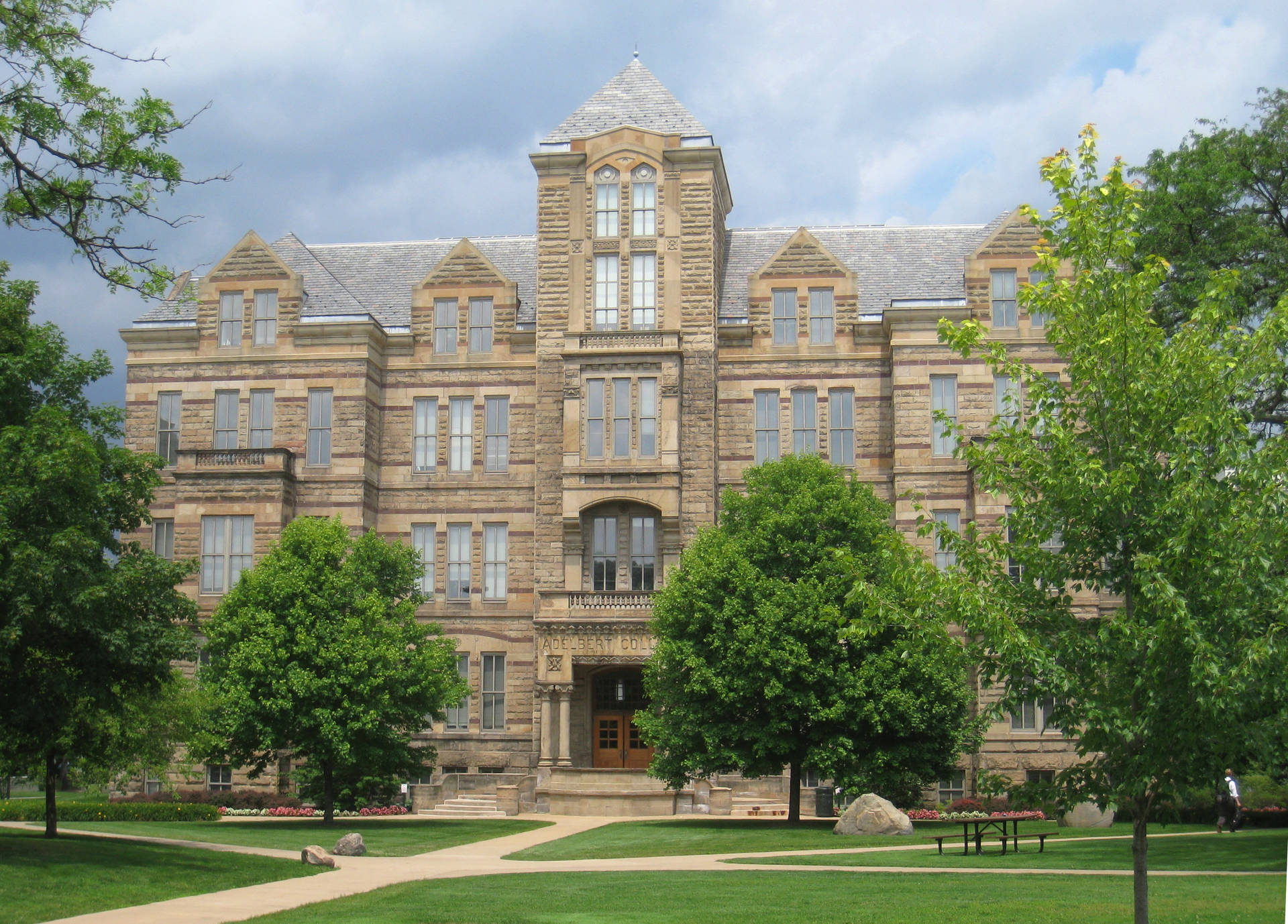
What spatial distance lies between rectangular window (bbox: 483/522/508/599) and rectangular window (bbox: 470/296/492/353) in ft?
21.7

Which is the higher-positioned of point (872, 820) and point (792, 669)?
point (792, 669)

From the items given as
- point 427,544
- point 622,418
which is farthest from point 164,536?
point 622,418

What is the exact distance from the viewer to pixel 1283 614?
1366 centimetres

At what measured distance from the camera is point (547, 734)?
45.8m

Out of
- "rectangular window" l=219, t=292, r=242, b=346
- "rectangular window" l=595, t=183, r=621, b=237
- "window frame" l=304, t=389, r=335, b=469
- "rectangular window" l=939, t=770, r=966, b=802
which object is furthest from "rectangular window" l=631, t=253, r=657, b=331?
"rectangular window" l=939, t=770, r=966, b=802

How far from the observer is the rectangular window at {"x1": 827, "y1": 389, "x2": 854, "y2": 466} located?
49.6 m

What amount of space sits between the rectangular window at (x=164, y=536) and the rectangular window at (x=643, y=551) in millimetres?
16718

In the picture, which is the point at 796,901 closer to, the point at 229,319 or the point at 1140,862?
the point at 1140,862

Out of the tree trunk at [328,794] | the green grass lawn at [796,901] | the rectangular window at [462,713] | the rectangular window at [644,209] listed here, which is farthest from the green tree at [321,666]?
the rectangular window at [644,209]

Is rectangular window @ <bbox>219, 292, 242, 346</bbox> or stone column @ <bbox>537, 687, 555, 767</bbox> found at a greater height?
rectangular window @ <bbox>219, 292, 242, 346</bbox>

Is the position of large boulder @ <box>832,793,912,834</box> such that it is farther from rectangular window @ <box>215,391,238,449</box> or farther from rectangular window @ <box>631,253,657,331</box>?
rectangular window @ <box>215,391,238,449</box>

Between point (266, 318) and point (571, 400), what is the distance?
40.1 ft

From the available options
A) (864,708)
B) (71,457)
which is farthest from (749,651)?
(71,457)

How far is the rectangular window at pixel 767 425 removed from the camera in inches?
1959
